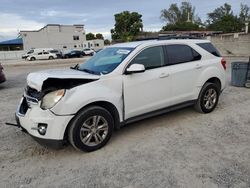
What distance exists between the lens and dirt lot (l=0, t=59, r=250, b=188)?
3.05m

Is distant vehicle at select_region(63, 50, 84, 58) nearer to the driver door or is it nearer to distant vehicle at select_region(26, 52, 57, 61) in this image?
distant vehicle at select_region(26, 52, 57, 61)

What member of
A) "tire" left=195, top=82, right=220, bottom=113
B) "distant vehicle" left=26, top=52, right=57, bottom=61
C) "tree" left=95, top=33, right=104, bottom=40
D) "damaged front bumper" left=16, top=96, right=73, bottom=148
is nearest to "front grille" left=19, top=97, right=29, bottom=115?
"damaged front bumper" left=16, top=96, right=73, bottom=148

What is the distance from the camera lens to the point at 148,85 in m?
4.29

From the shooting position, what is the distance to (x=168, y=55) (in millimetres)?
4691

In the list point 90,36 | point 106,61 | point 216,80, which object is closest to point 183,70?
point 216,80

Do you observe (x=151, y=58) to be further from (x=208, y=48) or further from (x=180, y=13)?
(x=180, y=13)

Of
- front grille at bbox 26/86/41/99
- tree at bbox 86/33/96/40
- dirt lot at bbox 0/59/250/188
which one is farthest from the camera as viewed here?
tree at bbox 86/33/96/40

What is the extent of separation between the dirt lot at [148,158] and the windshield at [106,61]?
1209mm

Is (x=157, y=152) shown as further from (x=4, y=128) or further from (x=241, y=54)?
(x=241, y=54)

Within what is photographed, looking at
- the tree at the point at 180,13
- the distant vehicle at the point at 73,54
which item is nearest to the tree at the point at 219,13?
the tree at the point at 180,13

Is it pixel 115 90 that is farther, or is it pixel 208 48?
Answer: pixel 208 48

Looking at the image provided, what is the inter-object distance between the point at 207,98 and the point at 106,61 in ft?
7.80

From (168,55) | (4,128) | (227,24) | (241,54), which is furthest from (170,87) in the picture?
(227,24)

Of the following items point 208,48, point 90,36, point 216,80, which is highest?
point 90,36
